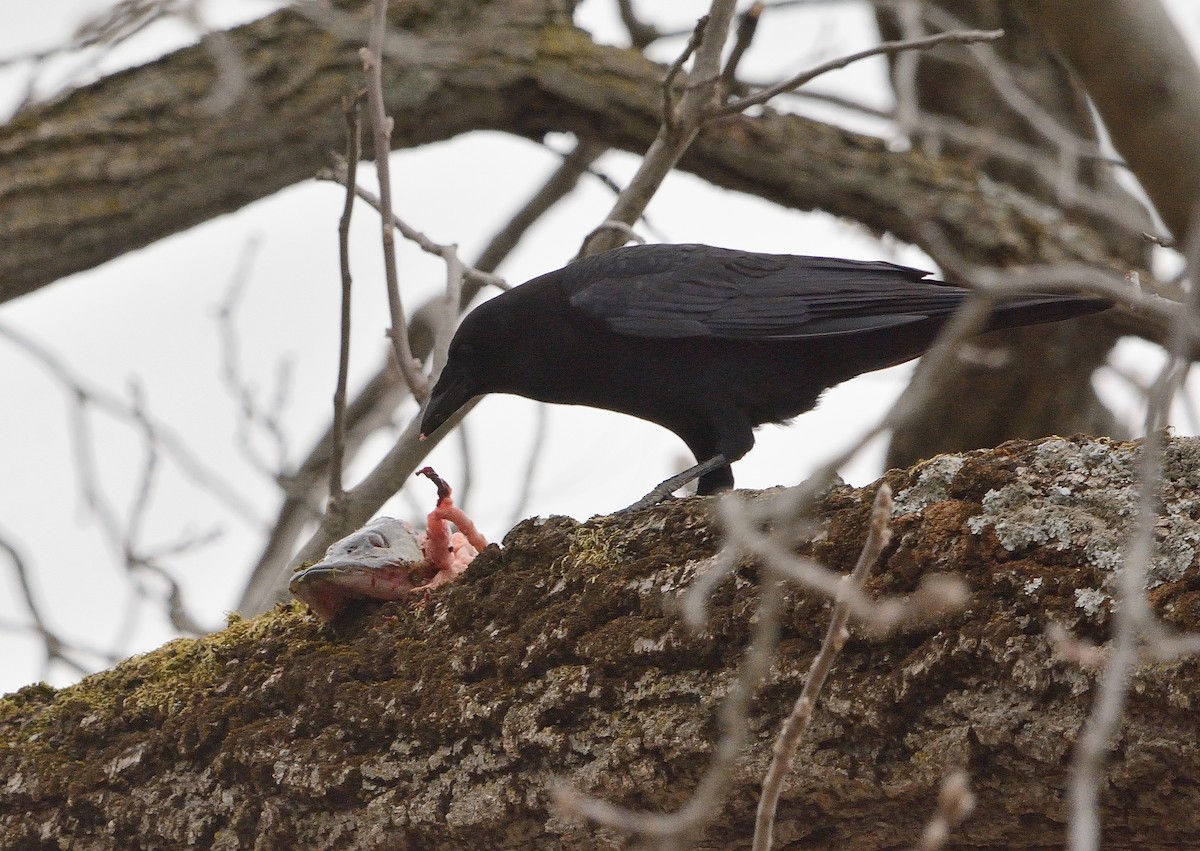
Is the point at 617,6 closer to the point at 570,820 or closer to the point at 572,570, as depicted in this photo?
the point at 572,570

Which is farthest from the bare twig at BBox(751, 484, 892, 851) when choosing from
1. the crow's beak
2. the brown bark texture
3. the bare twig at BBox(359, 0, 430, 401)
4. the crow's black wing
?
the crow's beak

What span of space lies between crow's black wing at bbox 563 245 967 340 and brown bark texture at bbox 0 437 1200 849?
122 cm

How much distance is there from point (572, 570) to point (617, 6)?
385cm

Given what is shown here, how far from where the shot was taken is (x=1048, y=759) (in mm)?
2156

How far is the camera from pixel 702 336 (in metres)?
4.08

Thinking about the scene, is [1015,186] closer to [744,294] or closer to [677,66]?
[744,294]

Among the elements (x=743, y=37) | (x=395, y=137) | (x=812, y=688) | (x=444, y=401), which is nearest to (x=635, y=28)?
(x=395, y=137)

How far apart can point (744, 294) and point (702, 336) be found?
0.64ft

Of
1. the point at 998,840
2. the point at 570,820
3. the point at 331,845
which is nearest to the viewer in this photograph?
the point at 998,840

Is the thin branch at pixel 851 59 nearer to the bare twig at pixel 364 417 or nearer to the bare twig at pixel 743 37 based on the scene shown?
the bare twig at pixel 743 37

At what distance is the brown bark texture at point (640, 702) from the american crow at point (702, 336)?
3.74 feet

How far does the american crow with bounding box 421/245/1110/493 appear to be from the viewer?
3986 mm

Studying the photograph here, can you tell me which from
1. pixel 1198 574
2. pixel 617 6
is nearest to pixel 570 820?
pixel 1198 574

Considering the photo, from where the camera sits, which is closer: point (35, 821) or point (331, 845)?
point (331, 845)
